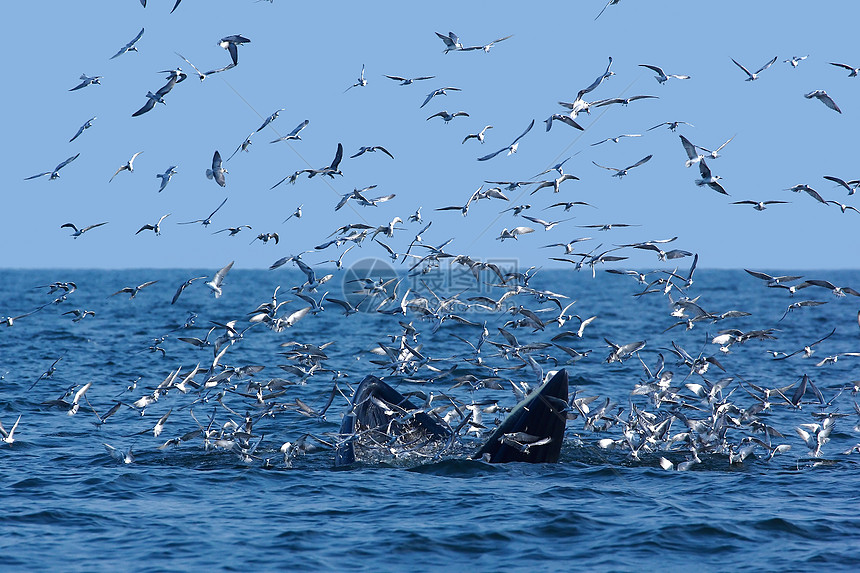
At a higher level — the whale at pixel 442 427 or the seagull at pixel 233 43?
the seagull at pixel 233 43

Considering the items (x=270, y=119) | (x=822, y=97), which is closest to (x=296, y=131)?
(x=270, y=119)

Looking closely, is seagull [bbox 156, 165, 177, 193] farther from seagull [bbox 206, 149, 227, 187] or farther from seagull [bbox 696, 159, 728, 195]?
seagull [bbox 696, 159, 728, 195]

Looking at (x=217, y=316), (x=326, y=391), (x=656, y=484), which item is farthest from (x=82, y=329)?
(x=656, y=484)

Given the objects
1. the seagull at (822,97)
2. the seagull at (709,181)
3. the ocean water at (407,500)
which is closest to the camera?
the ocean water at (407,500)

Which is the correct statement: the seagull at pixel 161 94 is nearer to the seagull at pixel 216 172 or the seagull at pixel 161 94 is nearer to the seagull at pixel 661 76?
the seagull at pixel 216 172

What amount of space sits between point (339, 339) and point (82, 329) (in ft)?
48.3

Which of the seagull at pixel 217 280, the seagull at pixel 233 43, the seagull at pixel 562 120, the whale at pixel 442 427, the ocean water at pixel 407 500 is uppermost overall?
the seagull at pixel 233 43

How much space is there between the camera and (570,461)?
15789 millimetres

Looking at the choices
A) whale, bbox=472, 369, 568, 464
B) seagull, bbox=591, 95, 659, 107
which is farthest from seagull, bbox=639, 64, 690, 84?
whale, bbox=472, 369, 568, 464

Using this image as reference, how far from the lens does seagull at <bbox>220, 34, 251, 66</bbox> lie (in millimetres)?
14009

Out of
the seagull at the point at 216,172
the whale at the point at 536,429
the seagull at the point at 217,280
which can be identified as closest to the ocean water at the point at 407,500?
the whale at the point at 536,429

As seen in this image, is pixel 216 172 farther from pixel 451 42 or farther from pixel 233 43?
pixel 451 42

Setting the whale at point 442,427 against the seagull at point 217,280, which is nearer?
the seagull at point 217,280

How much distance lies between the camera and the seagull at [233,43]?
1401 centimetres
